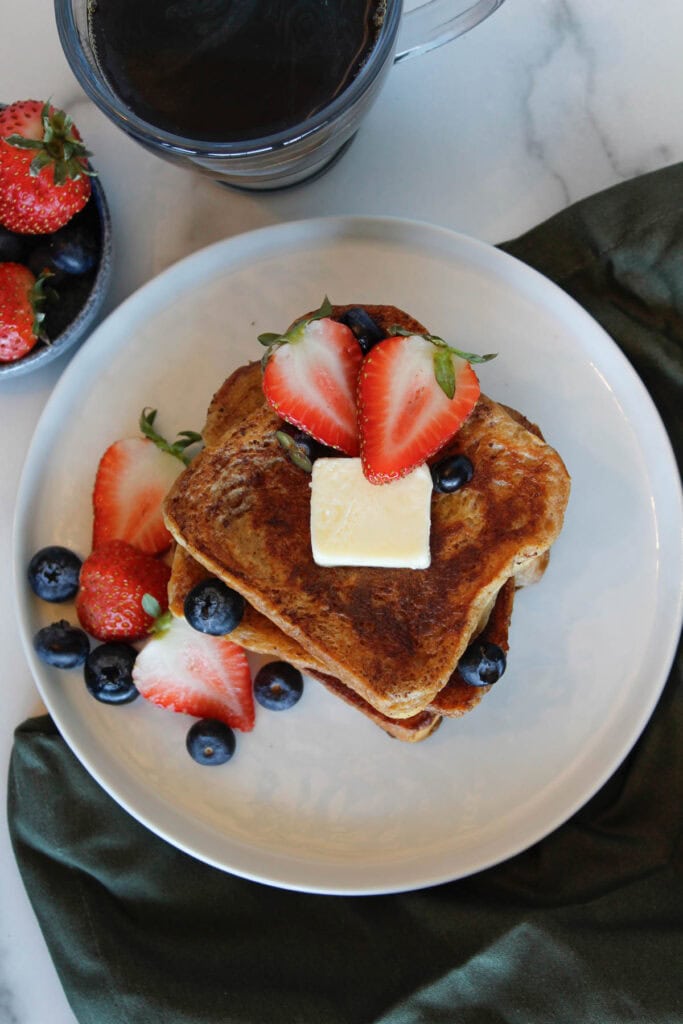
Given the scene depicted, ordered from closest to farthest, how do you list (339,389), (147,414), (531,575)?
1. (339,389)
2. (531,575)
3. (147,414)

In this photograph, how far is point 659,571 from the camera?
1.86 m

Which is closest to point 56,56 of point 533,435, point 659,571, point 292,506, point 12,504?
point 12,504

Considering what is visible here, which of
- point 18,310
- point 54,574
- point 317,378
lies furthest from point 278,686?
point 18,310

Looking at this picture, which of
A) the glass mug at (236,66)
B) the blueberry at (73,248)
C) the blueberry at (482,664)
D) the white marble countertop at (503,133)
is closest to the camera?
the glass mug at (236,66)

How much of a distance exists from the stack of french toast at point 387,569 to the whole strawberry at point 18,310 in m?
0.41

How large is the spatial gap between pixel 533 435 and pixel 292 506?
424 millimetres

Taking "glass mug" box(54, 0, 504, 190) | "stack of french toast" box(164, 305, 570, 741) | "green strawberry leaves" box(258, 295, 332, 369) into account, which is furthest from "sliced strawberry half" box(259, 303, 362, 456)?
"glass mug" box(54, 0, 504, 190)

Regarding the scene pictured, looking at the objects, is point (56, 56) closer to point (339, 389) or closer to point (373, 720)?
point (339, 389)

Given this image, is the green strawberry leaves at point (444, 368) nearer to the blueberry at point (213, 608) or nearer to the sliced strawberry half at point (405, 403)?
the sliced strawberry half at point (405, 403)

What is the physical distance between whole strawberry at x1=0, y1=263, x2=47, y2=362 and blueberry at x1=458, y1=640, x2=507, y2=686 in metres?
0.98

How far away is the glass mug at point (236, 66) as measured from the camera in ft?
5.10

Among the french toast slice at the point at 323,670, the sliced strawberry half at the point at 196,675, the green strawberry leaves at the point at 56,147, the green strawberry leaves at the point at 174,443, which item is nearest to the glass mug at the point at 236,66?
the green strawberry leaves at the point at 56,147

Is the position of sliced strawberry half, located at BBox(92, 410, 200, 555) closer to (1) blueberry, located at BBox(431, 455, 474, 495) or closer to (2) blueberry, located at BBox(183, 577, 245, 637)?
(2) blueberry, located at BBox(183, 577, 245, 637)

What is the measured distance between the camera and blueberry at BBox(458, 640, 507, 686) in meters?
1.66
